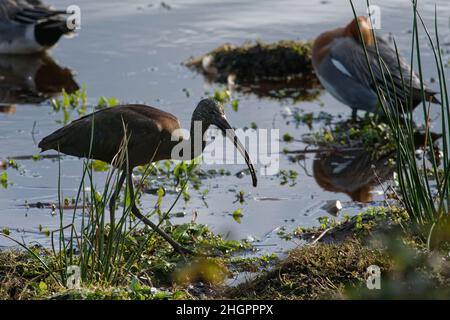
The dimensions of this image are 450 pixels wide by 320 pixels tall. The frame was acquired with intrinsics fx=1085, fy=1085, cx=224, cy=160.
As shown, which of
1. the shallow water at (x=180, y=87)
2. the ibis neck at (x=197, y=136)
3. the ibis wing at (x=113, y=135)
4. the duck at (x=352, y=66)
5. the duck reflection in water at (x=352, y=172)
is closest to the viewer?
the ibis wing at (x=113, y=135)

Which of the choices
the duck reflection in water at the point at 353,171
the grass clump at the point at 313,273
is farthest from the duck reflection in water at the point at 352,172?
the grass clump at the point at 313,273

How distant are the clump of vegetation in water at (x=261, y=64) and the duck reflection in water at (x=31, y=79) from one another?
1579 mm

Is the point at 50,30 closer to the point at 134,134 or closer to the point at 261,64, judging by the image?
the point at 261,64

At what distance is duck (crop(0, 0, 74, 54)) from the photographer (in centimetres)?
1369

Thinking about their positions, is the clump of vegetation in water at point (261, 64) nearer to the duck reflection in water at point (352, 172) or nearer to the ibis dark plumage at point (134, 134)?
the duck reflection in water at point (352, 172)

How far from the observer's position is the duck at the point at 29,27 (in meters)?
13.7

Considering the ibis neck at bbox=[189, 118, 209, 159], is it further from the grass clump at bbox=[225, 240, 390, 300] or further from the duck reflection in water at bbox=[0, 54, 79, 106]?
the duck reflection in water at bbox=[0, 54, 79, 106]

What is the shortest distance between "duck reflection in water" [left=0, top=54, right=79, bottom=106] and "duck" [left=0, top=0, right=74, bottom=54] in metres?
0.15

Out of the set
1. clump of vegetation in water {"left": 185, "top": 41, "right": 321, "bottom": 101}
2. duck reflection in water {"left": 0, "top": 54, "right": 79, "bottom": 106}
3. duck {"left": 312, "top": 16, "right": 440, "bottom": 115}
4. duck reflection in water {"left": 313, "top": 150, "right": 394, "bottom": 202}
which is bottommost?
duck reflection in water {"left": 313, "top": 150, "right": 394, "bottom": 202}

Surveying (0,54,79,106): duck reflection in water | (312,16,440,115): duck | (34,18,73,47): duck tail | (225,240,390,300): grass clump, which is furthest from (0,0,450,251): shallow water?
(225,240,390,300): grass clump

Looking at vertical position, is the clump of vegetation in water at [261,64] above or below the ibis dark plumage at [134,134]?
below

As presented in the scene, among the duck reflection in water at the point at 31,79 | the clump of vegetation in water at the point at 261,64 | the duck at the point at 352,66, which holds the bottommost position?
the duck reflection in water at the point at 31,79
